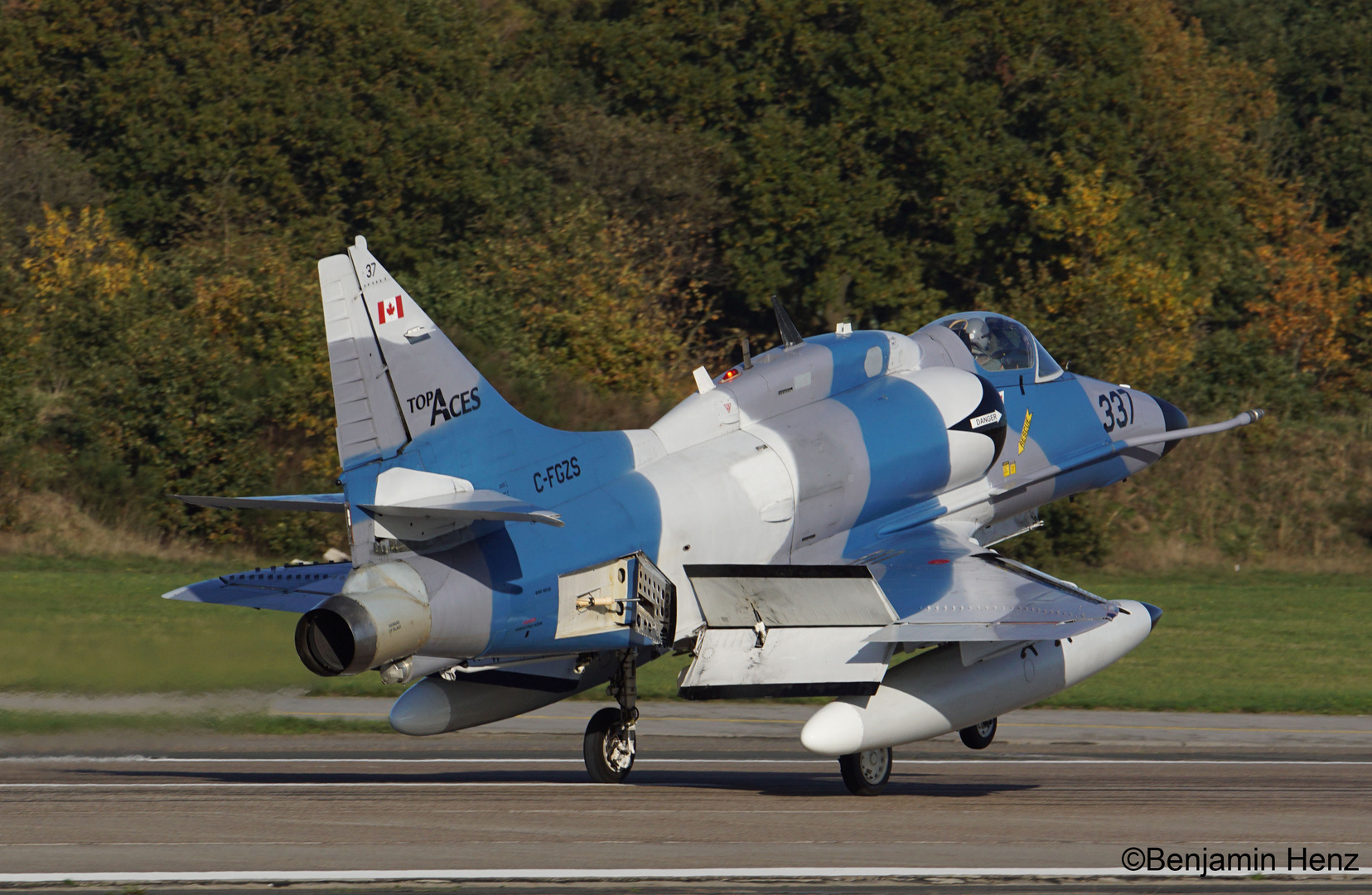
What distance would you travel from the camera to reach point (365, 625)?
485 inches

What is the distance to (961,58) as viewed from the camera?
170 ft

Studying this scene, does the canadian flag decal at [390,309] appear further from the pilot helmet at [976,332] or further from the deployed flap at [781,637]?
the pilot helmet at [976,332]

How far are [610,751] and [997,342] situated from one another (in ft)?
23.2

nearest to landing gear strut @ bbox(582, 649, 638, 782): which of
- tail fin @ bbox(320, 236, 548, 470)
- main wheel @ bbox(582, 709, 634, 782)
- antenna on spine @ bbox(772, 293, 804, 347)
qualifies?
main wheel @ bbox(582, 709, 634, 782)

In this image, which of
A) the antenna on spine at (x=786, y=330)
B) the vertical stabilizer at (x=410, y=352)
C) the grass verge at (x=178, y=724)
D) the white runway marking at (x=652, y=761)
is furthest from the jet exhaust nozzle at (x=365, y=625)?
the antenna on spine at (x=786, y=330)

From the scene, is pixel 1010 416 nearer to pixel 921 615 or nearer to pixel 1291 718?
pixel 921 615

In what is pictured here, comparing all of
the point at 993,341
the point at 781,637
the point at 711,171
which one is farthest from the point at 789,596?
the point at 711,171

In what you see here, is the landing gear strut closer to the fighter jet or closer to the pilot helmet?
the fighter jet

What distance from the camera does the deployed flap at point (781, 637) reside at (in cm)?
1437

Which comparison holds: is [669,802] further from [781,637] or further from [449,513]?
[449,513]

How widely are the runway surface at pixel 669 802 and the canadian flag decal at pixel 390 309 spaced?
165 inches

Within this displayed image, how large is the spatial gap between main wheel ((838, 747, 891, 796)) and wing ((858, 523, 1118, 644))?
1346 millimetres

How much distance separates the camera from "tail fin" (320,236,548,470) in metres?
13.2

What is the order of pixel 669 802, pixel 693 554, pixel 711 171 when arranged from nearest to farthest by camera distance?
pixel 669 802, pixel 693 554, pixel 711 171
